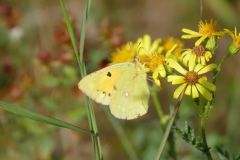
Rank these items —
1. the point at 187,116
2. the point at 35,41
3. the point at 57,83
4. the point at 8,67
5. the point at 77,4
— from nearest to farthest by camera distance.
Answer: the point at 57,83 < the point at 187,116 < the point at 8,67 < the point at 35,41 < the point at 77,4

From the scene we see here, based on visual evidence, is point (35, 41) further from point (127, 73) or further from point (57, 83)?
point (127, 73)

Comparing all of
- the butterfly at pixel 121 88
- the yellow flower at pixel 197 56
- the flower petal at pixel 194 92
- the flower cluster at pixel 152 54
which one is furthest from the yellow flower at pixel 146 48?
the flower petal at pixel 194 92

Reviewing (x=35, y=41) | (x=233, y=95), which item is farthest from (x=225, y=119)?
(x=35, y=41)

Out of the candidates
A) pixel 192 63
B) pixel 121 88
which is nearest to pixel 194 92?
pixel 192 63

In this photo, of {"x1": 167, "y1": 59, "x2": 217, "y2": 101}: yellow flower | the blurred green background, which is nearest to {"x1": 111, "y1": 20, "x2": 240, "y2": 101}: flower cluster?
{"x1": 167, "y1": 59, "x2": 217, "y2": 101}: yellow flower

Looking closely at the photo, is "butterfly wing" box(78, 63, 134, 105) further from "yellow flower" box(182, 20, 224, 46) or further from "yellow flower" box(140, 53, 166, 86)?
"yellow flower" box(182, 20, 224, 46)

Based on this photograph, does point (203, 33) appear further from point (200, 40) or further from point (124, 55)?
point (124, 55)
